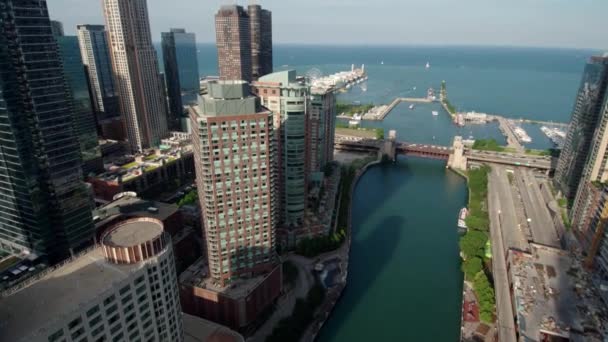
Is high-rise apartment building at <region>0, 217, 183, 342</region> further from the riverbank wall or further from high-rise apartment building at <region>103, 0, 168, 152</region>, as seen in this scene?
high-rise apartment building at <region>103, 0, 168, 152</region>

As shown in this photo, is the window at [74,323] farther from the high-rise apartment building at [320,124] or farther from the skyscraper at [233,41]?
the skyscraper at [233,41]

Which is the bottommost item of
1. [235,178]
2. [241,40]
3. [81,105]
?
[235,178]

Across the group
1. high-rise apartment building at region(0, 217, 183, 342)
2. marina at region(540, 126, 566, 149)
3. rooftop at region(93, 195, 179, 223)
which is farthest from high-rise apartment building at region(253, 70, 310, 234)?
marina at region(540, 126, 566, 149)

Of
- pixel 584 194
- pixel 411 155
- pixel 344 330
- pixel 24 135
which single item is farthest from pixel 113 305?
pixel 411 155

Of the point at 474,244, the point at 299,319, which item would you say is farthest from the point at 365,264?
the point at 299,319

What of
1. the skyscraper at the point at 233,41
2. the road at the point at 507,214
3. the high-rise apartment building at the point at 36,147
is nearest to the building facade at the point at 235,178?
the high-rise apartment building at the point at 36,147

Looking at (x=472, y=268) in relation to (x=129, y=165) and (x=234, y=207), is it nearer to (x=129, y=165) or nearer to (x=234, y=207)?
(x=234, y=207)

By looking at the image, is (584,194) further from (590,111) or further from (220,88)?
(220,88)
